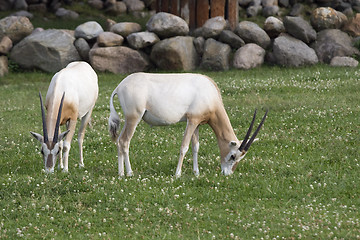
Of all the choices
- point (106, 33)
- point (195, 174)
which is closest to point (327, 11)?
point (106, 33)

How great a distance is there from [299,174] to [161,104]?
3011mm

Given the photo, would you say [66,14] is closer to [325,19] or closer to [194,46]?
[194,46]

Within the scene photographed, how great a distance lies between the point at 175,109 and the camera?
39.2 ft

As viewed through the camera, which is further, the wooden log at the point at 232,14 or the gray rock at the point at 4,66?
the wooden log at the point at 232,14

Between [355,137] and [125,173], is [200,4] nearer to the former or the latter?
[355,137]

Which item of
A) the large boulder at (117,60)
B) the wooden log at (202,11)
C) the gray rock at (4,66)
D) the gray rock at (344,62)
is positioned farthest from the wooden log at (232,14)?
the gray rock at (4,66)

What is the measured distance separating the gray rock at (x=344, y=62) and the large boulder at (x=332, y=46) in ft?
1.74

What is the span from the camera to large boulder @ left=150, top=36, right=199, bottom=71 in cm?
2419

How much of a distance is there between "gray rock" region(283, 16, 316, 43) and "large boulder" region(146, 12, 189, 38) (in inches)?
162

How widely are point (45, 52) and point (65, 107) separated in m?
13.0

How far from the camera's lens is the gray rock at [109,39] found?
2473 centimetres

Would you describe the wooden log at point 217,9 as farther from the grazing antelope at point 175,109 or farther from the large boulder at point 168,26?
the grazing antelope at point 175,109

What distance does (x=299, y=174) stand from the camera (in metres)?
11.9

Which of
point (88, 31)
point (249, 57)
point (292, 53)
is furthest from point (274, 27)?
point (88, 31)
